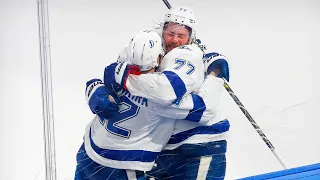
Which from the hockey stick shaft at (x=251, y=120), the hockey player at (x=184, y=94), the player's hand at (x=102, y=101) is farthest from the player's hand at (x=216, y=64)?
the player's hand at (x=102, y=101)

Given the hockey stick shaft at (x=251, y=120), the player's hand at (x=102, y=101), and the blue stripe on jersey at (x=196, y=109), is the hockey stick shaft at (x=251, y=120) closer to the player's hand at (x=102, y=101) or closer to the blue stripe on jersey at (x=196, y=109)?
the blue stripe on jersey at (x=196, y=109)

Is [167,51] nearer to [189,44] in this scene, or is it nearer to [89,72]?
[189,44]

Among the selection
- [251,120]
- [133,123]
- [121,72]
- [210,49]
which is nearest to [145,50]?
[121,72]

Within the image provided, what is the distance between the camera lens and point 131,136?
1502 millimetres

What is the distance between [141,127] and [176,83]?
149 millimetres

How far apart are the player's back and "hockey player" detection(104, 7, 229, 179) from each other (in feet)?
0.14

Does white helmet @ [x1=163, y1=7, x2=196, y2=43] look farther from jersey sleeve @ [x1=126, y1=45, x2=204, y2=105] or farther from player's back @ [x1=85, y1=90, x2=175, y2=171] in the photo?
player's back @ [x1=85, y1=90, x2=175, y2=171]

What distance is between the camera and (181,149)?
156cm

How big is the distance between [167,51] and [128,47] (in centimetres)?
12

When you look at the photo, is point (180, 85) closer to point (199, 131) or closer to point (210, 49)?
point (199, 131)

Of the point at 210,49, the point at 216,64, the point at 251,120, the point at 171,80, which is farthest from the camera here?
the point at 210,49

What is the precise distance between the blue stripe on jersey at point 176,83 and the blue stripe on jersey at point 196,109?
5 centimetres

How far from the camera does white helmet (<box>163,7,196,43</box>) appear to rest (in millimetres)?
1603

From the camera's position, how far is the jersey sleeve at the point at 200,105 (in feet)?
4.77
